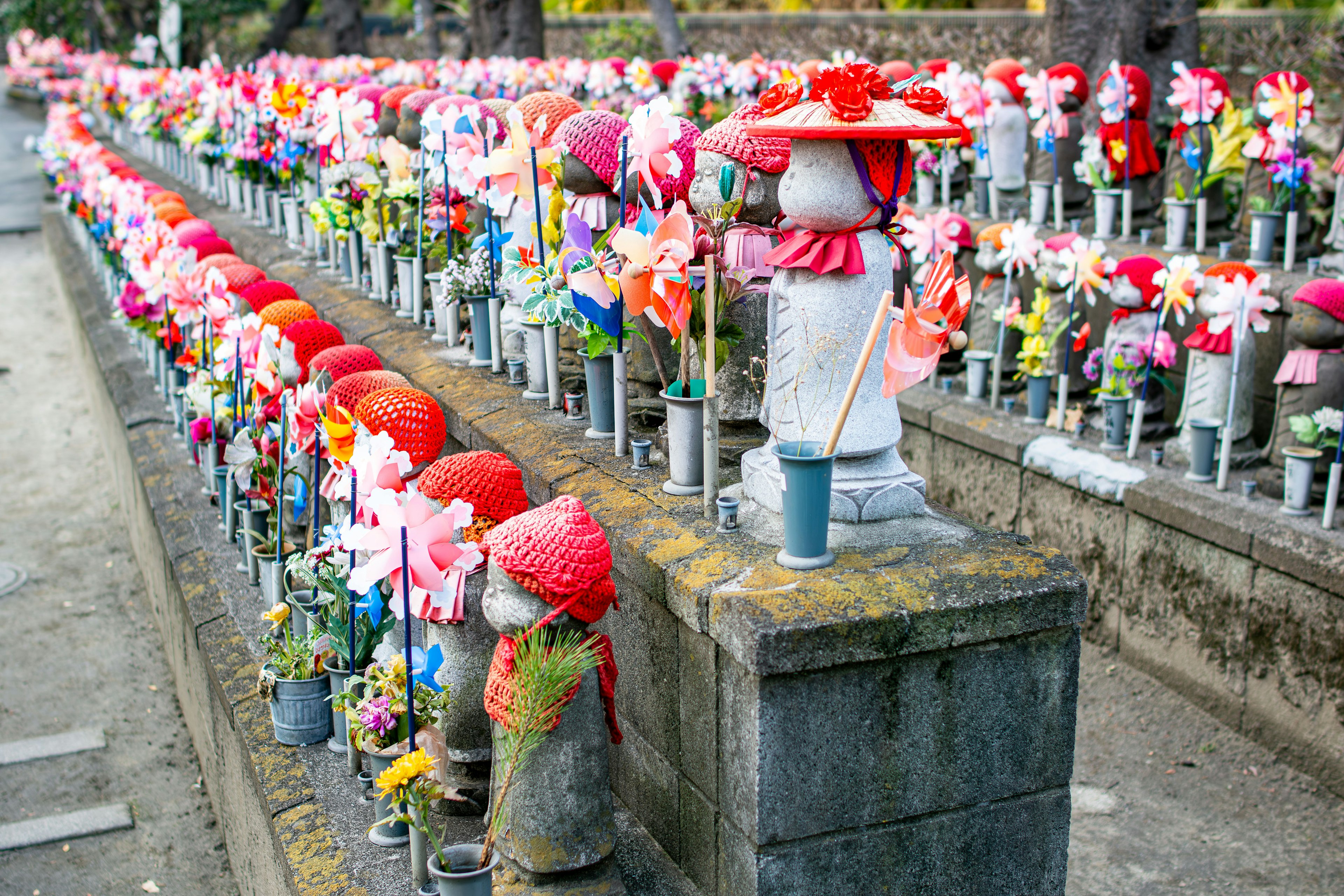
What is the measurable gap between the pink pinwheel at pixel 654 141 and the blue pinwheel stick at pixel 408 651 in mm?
1105

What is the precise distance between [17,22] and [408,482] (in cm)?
2549

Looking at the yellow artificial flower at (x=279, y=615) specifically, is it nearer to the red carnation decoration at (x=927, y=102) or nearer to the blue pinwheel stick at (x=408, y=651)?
the blue pinwheel stick at (x=408, y=651)

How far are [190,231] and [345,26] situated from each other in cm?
1753

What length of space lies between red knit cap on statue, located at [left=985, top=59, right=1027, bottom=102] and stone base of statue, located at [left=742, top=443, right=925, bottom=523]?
205 inches

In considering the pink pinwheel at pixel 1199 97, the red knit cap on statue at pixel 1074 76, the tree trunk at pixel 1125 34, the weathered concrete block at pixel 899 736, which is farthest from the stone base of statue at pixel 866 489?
the tree trunk at pixel 1125 34

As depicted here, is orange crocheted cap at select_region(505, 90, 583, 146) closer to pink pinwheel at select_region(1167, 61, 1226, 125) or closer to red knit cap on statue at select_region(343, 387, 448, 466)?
red knit cap on statue at select_region(343, 387, 448, 466)

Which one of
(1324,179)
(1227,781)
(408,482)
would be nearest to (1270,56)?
(1324,179)

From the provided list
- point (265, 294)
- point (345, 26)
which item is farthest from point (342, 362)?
point (345, 26)

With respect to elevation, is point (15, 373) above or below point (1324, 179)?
below

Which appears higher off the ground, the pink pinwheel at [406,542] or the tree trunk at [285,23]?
the tree trunk at [285,23]

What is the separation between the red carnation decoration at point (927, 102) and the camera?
271cm

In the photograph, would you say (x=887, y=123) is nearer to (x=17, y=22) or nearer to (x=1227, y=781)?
(x=1227, y=781)

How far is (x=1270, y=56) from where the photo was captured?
11.1 metres

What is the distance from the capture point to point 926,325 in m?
2.57
